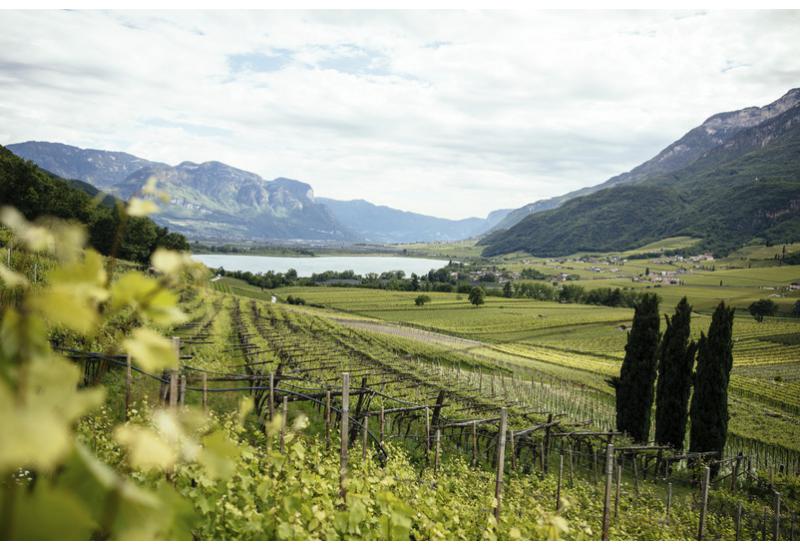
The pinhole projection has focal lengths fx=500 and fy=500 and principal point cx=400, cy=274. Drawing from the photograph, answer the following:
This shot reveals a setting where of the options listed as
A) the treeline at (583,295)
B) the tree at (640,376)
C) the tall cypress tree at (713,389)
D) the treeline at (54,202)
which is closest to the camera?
the tall cypress tree at (713,389)

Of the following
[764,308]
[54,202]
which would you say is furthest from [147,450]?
[764,308]

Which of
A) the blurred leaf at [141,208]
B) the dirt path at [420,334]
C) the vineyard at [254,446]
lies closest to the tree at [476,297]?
the dirt path at [420,334]

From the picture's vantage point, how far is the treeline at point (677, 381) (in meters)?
27.1

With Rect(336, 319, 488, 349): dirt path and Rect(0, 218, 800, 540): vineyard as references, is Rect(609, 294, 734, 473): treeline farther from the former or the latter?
Rect(336, 319, 488, 349): dirt path

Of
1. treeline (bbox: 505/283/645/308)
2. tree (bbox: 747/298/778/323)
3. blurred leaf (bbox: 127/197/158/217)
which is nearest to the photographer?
blurred leaf (bbox: 127/197/158/217)

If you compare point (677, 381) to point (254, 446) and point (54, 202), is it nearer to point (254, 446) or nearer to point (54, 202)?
point (254, 446)

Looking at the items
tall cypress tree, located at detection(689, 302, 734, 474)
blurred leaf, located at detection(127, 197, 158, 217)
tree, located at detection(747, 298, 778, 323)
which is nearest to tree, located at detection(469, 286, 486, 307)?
tree, located at detection(747, 298, 778, 323)

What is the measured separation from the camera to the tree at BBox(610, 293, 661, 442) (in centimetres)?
2903

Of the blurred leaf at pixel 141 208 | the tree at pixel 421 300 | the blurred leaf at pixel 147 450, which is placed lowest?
the tree at pixel 421 300

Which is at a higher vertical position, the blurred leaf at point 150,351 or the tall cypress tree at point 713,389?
the blurred leaf at point 150,351

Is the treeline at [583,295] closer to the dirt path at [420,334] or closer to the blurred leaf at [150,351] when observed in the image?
the dirt path at [420,334]

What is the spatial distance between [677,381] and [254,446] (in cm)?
2726

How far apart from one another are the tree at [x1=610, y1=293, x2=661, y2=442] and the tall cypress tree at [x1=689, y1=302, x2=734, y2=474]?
7.49 ft

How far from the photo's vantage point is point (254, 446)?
841 cm
